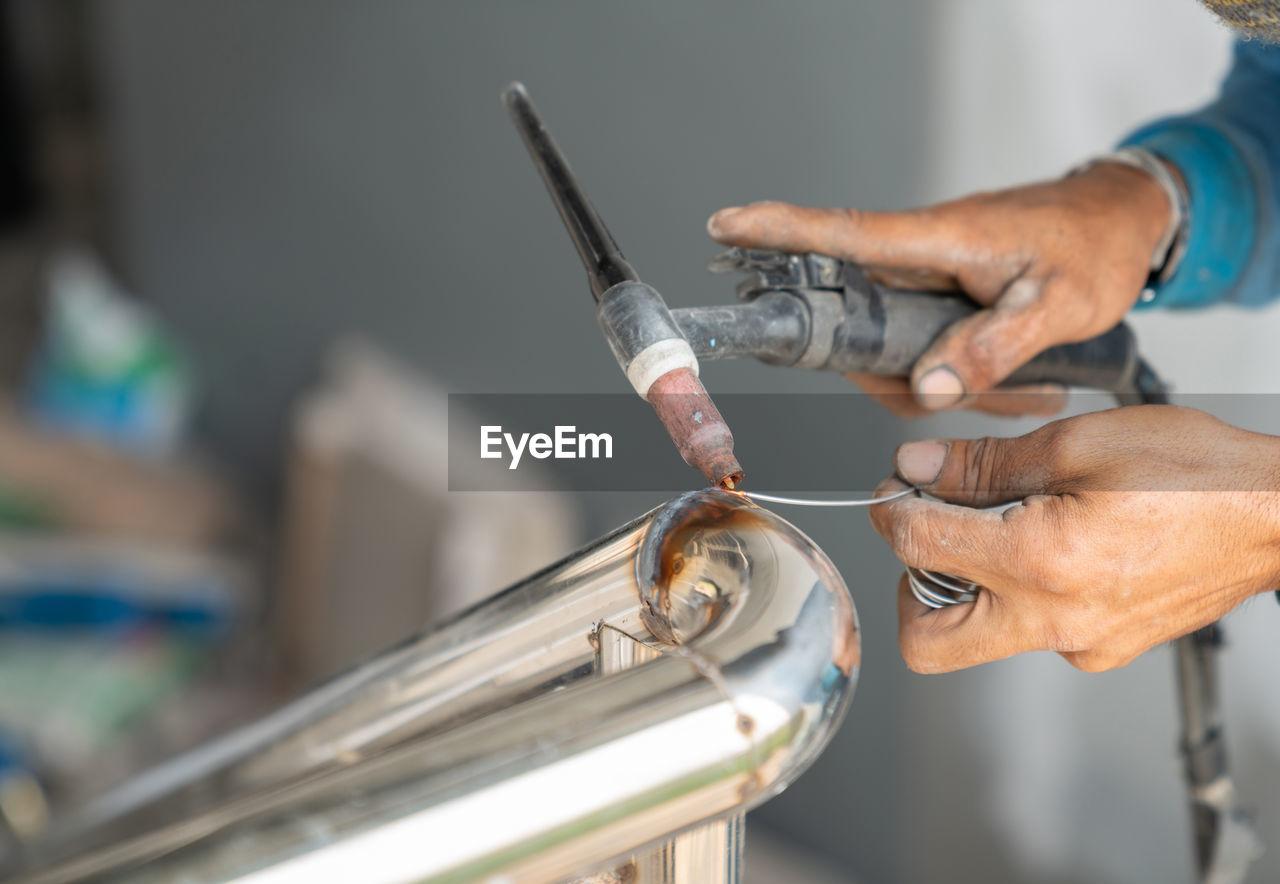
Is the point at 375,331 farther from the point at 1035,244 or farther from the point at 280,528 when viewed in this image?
the point at 1035,244

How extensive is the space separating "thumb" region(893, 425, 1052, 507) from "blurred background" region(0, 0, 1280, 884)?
64 millimetres

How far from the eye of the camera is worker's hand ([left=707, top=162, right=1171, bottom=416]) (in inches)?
18.8

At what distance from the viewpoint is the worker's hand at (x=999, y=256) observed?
48 cm

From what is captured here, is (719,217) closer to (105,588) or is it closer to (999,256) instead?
(999,256)

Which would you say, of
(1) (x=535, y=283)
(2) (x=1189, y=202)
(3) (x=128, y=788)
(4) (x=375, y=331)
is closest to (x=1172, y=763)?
(2) (x=1189, y=202)

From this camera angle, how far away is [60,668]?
1.66m

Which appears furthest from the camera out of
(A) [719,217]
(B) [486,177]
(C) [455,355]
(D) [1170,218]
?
(C) [455,355]

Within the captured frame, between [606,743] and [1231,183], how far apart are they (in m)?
0.56

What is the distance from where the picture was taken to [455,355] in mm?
1670

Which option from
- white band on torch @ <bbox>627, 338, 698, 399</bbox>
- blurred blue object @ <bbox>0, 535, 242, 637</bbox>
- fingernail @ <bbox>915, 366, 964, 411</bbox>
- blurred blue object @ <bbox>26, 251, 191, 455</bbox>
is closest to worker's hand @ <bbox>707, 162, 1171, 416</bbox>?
fingernail @ <bbox>915, 366, 964, 411</bbox>

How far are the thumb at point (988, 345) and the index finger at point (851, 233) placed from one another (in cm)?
4

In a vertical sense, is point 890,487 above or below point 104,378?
below

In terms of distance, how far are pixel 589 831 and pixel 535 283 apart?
130 cm

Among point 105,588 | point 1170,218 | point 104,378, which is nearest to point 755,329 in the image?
point 1170,218
